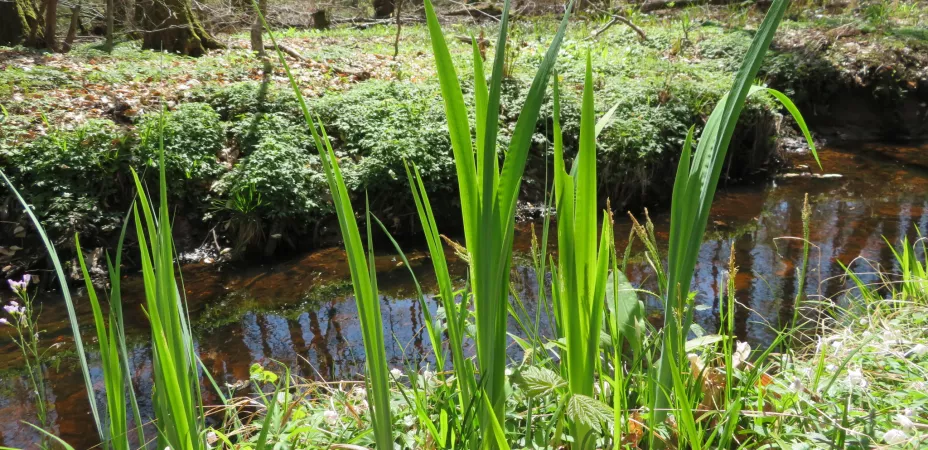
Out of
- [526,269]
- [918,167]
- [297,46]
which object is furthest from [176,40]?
[918,167]

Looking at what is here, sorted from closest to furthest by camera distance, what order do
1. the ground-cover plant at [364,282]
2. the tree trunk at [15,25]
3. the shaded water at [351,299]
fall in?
the ground-cover plant at [364,282], the shaded water at [351,299], the tree trunk at [15,25]

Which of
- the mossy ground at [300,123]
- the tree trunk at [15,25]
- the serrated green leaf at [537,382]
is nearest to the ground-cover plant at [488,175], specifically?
the serrated green leaf at [537,382]

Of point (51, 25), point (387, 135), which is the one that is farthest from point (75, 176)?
point (51, 25)

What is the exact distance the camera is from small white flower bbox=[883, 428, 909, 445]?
1.06 metres

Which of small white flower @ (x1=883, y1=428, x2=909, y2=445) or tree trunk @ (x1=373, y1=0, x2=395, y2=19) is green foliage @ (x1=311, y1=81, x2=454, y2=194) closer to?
small white flower @ (x1=883, y1=428, x2=909, y2=445)

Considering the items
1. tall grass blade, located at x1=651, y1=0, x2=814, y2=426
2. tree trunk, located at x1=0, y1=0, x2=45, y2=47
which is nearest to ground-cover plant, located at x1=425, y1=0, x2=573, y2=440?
tall grass blade, located at x1=651, y1=0, x2=814, y2=426

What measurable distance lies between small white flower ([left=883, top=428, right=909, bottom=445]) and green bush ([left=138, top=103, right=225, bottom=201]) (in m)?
5.17

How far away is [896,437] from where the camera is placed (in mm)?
1066

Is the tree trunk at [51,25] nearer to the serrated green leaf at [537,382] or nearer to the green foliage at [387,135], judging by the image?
the green foliage at [387,135]

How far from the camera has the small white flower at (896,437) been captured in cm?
106

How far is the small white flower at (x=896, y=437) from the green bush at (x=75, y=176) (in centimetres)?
514

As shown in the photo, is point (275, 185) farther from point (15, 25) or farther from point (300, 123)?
point (15, 25)

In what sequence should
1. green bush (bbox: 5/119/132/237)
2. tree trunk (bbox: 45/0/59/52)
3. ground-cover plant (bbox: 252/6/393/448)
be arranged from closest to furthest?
1. ground-cover plant (bbox: 252/6/393/448)
2. green bush (bbox: 5/119/132/237)
3. tree trunk (bbox: 45/0/59/52)

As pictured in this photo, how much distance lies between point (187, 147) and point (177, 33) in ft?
15.6
